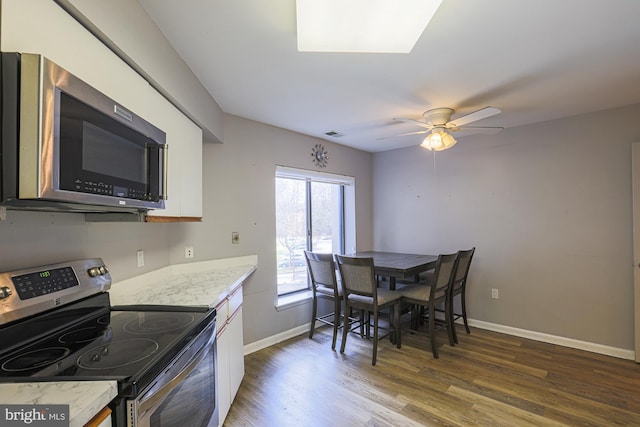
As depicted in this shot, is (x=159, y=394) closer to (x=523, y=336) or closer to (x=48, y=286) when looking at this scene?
(x=48, y=286)

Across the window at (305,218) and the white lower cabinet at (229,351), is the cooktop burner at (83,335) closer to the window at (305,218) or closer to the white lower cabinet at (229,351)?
the white lower cabinet at (229,351)

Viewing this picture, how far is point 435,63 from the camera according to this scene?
6.63 feet

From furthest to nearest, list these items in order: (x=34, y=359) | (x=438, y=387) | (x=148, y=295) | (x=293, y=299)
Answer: (x=293, y=299), (x=438, y=387), (x=148, y=295), (x=34, y=359)

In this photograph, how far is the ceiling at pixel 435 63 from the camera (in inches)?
60.6

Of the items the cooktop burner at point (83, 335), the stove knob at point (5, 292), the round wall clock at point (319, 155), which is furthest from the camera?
the round wall clock at point (319, 155)

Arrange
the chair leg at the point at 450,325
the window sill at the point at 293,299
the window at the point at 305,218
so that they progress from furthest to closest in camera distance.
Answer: the window at the point at 305,218, the window sill at the point at 293,299, the chair leg at the point at 450,325

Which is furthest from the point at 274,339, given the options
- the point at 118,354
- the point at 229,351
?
the point at 118,354

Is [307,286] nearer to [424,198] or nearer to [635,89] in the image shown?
[424,198]

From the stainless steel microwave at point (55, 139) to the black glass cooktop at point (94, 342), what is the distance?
49 centimetres

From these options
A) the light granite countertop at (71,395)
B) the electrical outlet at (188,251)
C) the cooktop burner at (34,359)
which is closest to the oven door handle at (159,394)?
the light granite countertop at (71,395)

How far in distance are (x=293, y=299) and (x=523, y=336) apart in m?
2.58

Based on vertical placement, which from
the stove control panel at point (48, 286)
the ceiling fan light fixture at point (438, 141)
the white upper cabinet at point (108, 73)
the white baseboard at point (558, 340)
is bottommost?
the white baseboard at point (558, 340)

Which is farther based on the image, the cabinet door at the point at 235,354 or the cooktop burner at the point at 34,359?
the cabinet door at the point at 235,354

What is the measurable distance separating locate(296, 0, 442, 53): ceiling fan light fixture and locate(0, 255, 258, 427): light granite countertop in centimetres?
149
